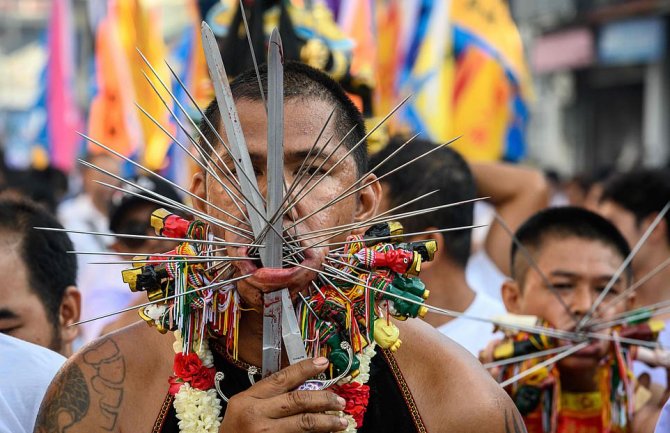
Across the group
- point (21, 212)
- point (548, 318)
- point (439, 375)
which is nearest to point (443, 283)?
point (548, 318)

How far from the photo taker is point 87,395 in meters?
2.57

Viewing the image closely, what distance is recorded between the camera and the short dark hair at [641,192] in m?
6.14

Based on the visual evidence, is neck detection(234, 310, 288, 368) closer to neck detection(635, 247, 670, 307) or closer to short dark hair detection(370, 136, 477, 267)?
short dark hair detection(370, 136, 477, 267)

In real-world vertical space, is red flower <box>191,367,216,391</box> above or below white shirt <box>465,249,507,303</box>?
below

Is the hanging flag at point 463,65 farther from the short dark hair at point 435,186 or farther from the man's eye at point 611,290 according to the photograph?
the man's eye at point 611,290

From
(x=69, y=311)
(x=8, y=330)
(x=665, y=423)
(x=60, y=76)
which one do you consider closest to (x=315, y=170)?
(x=665, y=423)

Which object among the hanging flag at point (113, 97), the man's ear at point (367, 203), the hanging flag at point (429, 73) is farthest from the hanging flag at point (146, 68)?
the man's ear at point (367, 203)

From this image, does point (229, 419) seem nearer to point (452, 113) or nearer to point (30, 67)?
point (452, 113)

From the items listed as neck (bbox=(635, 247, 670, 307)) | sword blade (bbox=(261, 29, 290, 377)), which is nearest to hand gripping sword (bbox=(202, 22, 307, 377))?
sword blade (bbox=(261, 29, 290, 377))

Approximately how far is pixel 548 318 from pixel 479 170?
2.30 m

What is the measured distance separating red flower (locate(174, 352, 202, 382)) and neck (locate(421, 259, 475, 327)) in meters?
2.13

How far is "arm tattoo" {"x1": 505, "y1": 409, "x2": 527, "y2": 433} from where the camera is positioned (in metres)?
2.57

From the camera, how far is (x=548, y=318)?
402 centimetres

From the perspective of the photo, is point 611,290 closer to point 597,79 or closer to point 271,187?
point 271,187
